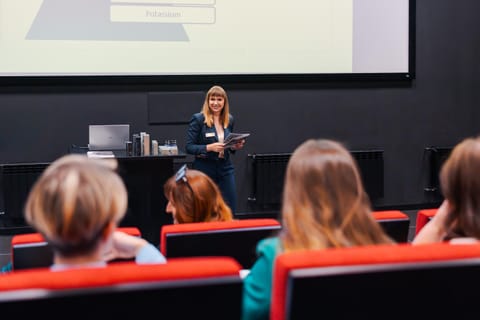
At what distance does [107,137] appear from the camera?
5.38 metres

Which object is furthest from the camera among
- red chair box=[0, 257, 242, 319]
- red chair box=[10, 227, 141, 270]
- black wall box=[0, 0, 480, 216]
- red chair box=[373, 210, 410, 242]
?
black wall box=[0, 0, 480, 216]

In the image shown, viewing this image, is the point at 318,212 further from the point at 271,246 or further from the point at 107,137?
the point at 107,137

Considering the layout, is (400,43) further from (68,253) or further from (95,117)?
(68,253)

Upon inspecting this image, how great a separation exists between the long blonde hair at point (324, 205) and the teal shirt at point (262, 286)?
0.19ft

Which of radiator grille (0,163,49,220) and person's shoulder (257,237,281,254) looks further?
radiator grille (0,163,49,220)

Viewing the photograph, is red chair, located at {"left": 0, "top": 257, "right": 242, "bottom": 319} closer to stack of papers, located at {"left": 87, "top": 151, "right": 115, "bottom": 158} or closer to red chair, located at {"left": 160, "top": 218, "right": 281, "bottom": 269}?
red chair, located at {"left": 160, "top": 218, "right": 281, "bottom": 269}

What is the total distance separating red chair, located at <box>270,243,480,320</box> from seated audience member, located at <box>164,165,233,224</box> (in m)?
1.09

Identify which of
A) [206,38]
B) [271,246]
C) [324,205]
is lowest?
[271,246]

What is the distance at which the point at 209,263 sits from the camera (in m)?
1.38

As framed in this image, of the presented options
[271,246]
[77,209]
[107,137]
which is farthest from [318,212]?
[107,137]

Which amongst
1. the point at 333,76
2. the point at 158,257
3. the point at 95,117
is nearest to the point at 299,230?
the point at 158,257

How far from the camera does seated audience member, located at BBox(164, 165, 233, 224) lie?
2.50 metres

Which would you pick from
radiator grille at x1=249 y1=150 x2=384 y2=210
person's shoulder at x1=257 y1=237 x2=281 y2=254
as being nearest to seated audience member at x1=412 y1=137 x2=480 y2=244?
person's shoulder at x1=257 y1=237 x2=281 y2=254

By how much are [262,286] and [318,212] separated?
0.24 metres
